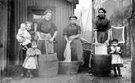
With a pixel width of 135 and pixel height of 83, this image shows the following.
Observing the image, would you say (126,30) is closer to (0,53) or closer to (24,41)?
(24,41)

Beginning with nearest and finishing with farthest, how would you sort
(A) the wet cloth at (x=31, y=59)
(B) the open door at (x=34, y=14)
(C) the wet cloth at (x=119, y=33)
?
(A) the wet cloth at (x=31, y=59) → (B) the open door at (x=34, y=14) → (C) the wet cloth at (x=119, y=33)

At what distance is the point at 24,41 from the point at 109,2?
3873 millimetres

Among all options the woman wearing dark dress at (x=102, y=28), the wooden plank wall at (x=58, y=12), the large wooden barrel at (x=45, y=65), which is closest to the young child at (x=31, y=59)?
the large wooden barrel at (x=45, y=65)

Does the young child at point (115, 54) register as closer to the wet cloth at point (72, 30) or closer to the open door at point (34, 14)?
the wet cloth at point (72, 30)

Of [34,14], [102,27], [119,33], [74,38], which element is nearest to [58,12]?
[34,14]

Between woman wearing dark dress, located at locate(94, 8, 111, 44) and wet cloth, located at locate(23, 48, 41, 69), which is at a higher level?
woman wearing dark dress, located at locate(94, 8, 111, 44)

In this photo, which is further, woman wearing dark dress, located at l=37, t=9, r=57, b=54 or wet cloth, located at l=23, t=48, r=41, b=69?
woman wearing dark dress, located at l=37, t=9, r=57, b=54

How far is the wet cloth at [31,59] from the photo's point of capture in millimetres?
3295

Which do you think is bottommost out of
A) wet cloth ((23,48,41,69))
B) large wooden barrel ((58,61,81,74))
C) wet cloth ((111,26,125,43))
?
large wooden barrel ((58,61,81,74))

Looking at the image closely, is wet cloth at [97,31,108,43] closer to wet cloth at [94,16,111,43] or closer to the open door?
wet cloth at [94,16,111,43]

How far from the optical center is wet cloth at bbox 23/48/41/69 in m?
3.29

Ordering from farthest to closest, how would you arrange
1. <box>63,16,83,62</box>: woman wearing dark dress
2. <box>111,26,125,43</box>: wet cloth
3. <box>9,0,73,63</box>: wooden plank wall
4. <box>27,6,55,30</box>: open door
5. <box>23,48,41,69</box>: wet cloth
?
1. <box>111,26,125,43</box>: wet cloth
2. <box>27,6,55,30</box>: open door
3. <box>9,0,73,63</box>: wooden plank wall
4. <box>63,16,83,62</box>: woman wearing dark dress
5. <box>23,48,41,69</box>: wet cloth

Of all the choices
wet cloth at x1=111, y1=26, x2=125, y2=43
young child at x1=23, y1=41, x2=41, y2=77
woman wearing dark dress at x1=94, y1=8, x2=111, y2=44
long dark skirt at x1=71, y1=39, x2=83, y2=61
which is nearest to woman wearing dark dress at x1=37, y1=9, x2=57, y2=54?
young child at x1=23, y1=41, x2=41, y2=77

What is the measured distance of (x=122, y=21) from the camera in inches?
200
